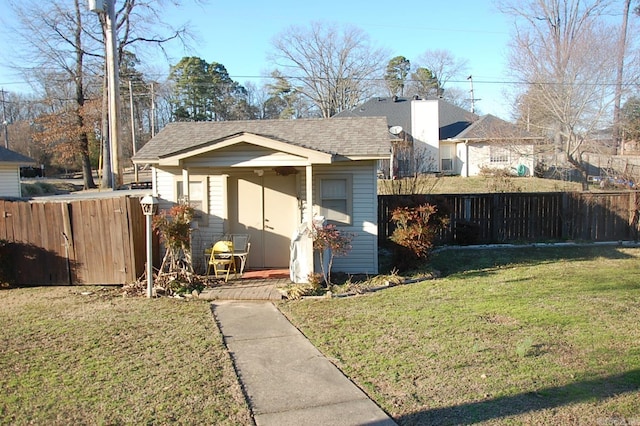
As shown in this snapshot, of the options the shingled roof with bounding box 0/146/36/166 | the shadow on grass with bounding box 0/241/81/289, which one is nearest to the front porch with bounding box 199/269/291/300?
the shadow on grass with bounding box 0/241/81/289

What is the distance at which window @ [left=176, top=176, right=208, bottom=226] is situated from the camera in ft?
35.0

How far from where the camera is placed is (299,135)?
36.9 feet

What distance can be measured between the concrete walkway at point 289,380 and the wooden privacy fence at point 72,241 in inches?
145

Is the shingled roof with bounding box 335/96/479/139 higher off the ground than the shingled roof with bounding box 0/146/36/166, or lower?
higher

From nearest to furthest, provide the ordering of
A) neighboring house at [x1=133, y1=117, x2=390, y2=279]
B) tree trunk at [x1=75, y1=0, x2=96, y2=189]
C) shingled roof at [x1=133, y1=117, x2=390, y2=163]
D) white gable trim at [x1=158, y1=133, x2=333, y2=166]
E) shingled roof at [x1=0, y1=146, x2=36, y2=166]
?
white gable trim at [x1=158, y1=133, x2=333, y2=166], shingled roof at [x1=133, y1=117, x2=390, y2=163], neighboring house at [x1=133, y1=117, x2=390, y2=279], shingled roof at [x1=0, y1=146, x2=36, y2=166], tree trunk at [x1=75, y1=0, x2=96, y2=189]

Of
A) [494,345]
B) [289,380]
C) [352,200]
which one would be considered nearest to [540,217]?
[352,200]

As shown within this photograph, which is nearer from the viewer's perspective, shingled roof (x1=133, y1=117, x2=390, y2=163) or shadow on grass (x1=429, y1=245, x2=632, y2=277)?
shingled roof (x1=133, y1=117, x2=390, y2=163)

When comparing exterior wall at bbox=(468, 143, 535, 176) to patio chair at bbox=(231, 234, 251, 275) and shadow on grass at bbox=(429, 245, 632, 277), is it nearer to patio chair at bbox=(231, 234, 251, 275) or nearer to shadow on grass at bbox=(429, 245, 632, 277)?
shadow on grass at bbox=(429, 245, 632, 277)

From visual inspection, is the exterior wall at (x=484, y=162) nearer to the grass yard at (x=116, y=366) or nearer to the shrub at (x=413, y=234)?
the shrub at (x=413, y=234)

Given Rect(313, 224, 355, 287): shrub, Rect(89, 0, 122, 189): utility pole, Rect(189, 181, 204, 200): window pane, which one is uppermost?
Rect(89, 0, 122, 189): utility pole

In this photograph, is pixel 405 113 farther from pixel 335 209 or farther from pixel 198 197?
pixel 198 197

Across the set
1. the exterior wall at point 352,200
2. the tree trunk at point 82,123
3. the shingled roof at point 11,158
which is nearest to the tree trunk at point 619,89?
the exterior wall at point 352,200

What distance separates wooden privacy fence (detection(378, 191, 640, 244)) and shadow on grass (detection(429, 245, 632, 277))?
756 mm

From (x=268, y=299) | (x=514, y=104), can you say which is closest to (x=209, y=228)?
(x=268, y=299)
